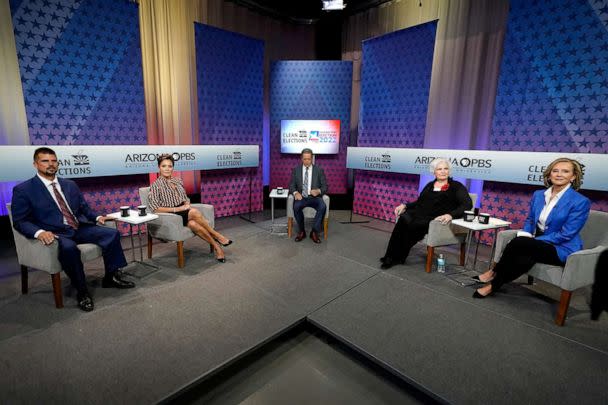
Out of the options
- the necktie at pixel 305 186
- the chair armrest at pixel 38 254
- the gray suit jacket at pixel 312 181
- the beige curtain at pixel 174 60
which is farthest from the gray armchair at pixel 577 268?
the beige curtain at pixel 174 60

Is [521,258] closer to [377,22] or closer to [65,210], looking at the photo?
[65,210]

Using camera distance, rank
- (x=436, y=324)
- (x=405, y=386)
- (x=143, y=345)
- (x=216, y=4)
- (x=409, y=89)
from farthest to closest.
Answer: (x=216, y=4) < (x=409, y=89) < (x=436, y=324) < (x=143, y=345) < (x=405, y=386)

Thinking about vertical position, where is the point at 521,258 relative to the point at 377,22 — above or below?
below

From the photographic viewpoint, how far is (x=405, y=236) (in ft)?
11.5

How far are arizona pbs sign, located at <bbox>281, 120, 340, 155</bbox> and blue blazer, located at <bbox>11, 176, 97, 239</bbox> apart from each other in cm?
410

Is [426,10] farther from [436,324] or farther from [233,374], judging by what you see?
[233,374]

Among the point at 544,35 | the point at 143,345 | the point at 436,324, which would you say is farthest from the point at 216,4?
the point at 436,324

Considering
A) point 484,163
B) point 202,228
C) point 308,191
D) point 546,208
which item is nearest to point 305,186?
point 308,191

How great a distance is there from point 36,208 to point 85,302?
90cm

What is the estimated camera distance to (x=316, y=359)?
7.08 feet

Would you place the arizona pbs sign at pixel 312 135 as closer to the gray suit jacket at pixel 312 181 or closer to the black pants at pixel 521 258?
the gray suit jacket at pixel 312 181

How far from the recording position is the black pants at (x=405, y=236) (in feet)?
11.2

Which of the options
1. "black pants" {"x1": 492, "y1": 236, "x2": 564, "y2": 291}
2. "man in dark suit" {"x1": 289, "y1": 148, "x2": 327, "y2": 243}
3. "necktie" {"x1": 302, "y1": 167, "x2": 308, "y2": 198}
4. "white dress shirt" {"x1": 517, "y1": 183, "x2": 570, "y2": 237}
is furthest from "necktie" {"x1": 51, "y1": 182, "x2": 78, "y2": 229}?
"white dress shirt" {"x1": 517, "y1": 183, "x2": 570, "y2": 237}

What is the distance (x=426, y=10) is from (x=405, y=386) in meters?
5.72
